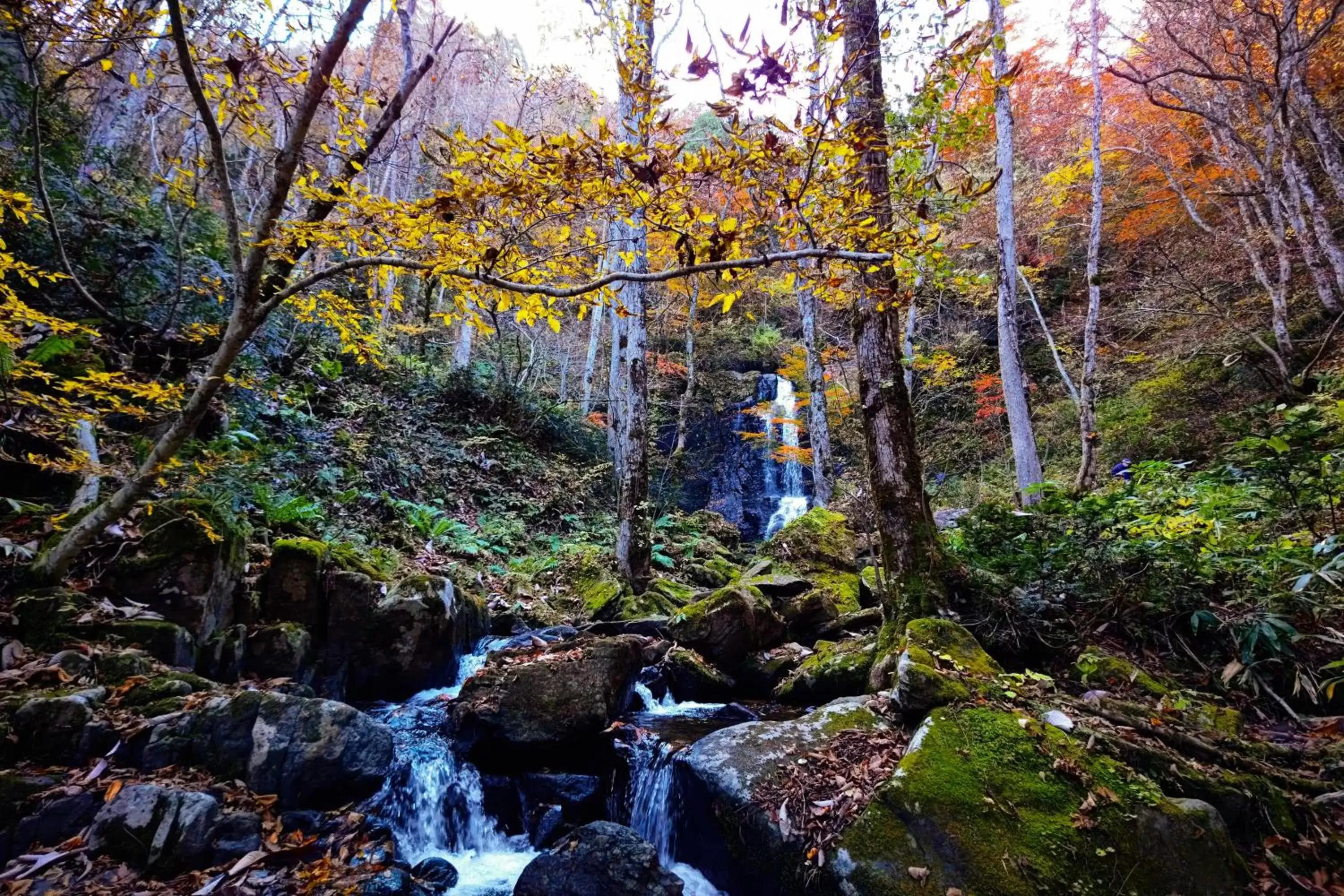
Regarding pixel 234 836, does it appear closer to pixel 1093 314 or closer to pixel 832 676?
pixel 832 676

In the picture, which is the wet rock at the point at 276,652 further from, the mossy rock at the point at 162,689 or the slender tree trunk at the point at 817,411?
the slender tree trunk at the point at 817,411

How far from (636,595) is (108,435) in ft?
21.8

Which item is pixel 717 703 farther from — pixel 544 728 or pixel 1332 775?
pixel 1332 775

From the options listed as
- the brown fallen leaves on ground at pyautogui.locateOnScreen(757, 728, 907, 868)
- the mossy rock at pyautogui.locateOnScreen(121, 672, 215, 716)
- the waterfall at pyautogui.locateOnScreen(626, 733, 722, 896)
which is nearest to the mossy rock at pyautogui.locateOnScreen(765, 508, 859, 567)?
the waterfall at pyautogui.locateOnScreen(626, 733, 722, 896)

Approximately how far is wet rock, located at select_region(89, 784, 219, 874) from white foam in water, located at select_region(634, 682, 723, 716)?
3.76 metres

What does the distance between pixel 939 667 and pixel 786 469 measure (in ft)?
53.1

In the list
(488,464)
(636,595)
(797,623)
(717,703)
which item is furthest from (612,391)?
(717,703)

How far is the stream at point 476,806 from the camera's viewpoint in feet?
13.6

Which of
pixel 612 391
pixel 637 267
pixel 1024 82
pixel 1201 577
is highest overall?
pixel 1024 82

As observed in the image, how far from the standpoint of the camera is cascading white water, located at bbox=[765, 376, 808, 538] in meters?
18.9

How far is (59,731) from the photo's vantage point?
3330mm

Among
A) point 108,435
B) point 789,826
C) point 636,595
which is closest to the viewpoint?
point 789,826

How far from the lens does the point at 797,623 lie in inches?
298

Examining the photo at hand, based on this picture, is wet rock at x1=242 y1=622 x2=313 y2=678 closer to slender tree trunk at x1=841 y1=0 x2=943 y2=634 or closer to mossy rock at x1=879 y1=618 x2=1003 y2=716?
mossy rock at x1=879 y1=618 x2=1003 y2=716
